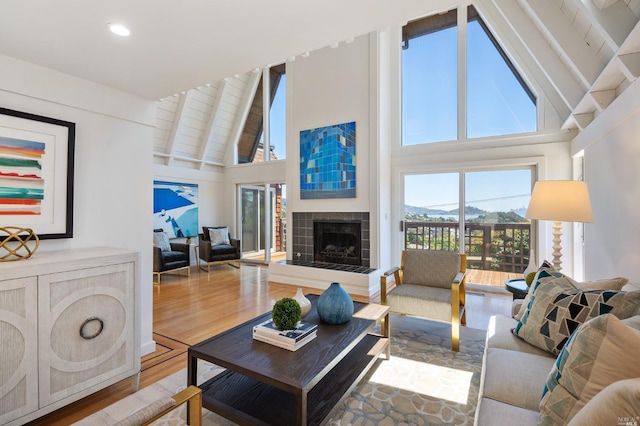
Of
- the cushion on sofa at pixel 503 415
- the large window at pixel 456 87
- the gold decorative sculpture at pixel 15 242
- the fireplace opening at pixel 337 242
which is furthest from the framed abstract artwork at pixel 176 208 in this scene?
the cushion on sofa at pixel 503 415

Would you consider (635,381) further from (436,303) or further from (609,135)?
(609,135)

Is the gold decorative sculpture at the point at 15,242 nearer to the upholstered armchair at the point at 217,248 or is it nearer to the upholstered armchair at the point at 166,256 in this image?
the upholstered armchair at the point at 166,256

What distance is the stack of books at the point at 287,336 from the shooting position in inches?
69.5

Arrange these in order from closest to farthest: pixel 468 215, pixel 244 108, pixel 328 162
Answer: pixel 468 215, pixel 328 162, pixel 244 108

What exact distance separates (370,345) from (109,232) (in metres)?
2.24

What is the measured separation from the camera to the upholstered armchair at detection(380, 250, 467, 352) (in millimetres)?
2727

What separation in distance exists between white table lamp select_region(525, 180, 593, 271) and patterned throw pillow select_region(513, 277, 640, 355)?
728 mm

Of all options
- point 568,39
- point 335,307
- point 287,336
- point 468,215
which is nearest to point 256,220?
point 468,215

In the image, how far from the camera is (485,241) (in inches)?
188

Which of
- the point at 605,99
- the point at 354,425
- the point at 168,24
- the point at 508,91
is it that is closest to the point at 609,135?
the point at 605,99

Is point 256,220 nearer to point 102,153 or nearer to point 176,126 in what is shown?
point 176,126

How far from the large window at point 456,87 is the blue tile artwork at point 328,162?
1.14 meters

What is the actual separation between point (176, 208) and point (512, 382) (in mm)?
6293

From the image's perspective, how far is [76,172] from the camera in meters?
2.26
